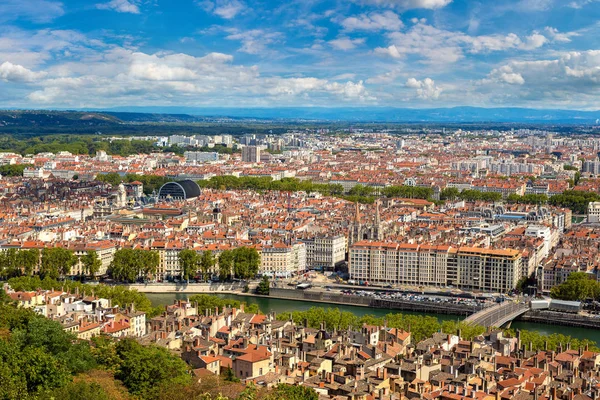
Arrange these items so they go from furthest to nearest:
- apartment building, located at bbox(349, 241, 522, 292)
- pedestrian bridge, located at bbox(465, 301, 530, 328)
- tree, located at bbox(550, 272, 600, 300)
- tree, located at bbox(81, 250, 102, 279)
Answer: tree, located at bbox(81, 250, 102, 279) < apartment building, located at bbox(349, 241, 522, 292) < tree, located at bbox(550, 272, 600, 300) < pedestrian bridge, located at bbox(465, 301, 530, 328)

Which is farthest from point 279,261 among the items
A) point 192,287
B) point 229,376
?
point 229,376

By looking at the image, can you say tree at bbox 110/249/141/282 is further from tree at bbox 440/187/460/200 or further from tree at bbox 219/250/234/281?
tree at bbox 440/187/460/200

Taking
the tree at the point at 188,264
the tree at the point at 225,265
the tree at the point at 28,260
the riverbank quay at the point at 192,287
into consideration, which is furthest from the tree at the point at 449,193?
the tree at the point at 28,260

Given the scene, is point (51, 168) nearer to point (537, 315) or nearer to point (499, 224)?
point (499, 224)

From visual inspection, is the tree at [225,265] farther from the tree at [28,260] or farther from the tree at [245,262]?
the tree at [28,260]

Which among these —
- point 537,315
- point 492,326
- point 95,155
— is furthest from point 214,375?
point 95,155

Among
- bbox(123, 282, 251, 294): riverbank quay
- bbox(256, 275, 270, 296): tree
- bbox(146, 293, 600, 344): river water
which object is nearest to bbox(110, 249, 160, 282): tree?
bbox(123, 282, 251, 294): riverbank quay
